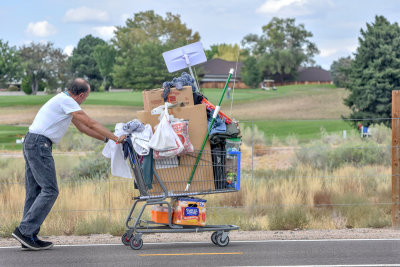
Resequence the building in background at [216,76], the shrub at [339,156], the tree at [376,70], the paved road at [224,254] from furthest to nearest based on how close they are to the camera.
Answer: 1. the building in background at [216,76]
2. the tree at [376,70]
3. the shrub at [339,156]
4. the paved road at [224,254]

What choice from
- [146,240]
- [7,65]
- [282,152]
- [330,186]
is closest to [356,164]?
[330,186]

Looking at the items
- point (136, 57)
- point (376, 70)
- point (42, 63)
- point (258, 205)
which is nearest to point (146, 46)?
point (136, 57)

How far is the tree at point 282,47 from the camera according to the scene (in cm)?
9406

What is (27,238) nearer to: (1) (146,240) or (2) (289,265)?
(1) (146,240)

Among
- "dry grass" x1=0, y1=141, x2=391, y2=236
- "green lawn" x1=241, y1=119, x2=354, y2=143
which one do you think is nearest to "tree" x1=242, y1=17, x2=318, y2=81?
"green lawn" x1=241, y1=119, x2=354, y2=143

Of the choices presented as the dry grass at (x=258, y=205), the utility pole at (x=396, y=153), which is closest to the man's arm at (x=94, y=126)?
the dry grass at (x=258, y=205)

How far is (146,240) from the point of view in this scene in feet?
→ 32.5

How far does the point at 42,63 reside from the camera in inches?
3174

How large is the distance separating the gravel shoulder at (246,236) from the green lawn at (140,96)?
51.1 metres

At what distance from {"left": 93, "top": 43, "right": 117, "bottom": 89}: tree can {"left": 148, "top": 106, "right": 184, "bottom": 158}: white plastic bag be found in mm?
83455

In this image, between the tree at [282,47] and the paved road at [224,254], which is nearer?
the paved road at [224,254]

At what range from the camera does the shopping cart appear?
343 inches

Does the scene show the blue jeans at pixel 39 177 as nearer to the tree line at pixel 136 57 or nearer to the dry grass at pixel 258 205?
the dry grass at pixel 258 205

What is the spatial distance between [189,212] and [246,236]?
152 centimetres
